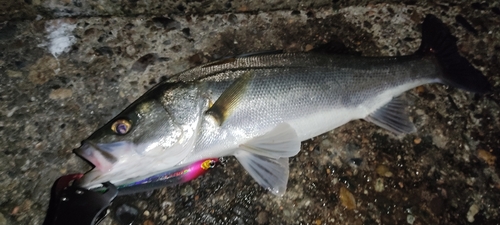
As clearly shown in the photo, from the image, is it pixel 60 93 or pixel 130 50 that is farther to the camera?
pixel 130 50

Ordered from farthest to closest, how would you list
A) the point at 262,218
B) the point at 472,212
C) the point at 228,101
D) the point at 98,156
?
the point at 472,212, the point at 262,218, the point at 228,101, the point at 98,156

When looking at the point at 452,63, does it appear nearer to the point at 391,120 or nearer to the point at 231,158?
the point at 391,120

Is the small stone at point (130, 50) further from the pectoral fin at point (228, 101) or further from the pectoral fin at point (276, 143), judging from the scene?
the pectoral fin at point (276, 143)

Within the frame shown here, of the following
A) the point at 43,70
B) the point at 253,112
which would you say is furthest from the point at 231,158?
the point at 43,70

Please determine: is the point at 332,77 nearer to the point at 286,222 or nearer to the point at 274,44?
the point at 274,44

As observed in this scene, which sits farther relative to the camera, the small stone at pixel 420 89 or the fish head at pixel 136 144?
the small stone at pixel 420 89

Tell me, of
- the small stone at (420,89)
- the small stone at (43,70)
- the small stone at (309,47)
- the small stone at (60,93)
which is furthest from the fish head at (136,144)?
the small stone at (420,89)

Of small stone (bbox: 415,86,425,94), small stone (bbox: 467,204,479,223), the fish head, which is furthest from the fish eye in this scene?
small stone (bbox: 467,204,479,223)
